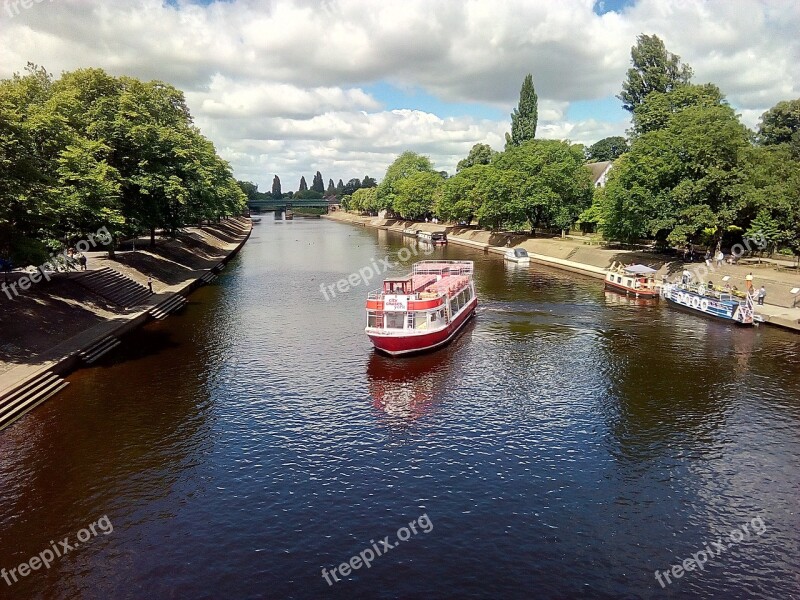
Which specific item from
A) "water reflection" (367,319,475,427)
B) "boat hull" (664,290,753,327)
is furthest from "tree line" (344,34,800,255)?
"water reflection" (367,319,475,427)

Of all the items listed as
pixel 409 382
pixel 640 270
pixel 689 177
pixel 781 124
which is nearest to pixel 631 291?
pixel 640 270

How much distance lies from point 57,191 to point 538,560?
43.8 meters

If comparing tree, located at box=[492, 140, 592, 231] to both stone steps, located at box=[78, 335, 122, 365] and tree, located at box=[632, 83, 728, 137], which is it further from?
stone steps, located at box=[78, 335, 122, 365]

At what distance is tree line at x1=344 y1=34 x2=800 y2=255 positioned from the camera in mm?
69875

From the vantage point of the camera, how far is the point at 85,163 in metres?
53.0

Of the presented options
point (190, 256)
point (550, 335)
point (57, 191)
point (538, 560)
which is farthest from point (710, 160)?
point (190, 256)

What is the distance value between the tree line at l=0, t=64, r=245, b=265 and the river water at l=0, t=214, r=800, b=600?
12.3 m

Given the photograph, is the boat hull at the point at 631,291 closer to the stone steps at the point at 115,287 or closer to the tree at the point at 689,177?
the tree at the point at 689,177

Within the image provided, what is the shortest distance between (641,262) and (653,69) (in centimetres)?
6061

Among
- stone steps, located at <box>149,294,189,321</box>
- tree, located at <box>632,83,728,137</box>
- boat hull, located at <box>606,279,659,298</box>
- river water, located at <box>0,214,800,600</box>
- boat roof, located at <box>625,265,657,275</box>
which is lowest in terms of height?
river water, located at <box>0,214,800,600</box>

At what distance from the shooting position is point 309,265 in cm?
10644

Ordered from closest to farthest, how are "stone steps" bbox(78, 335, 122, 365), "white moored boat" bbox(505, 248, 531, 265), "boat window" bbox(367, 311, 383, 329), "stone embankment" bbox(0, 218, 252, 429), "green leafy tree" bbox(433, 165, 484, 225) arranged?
"stone embankment" bbox(0, 218, 252, 429), "stone steps" bbox(78, 335, 122, 365), "boat window" bbox(367, 311, 383, 329), "white moored boat" bbox(505, 248, 531, 265), "green leafy tree" bbox(433, 165, 484, 225)

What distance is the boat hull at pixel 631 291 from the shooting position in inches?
2773

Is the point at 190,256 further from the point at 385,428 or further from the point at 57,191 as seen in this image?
the point at 385,428
